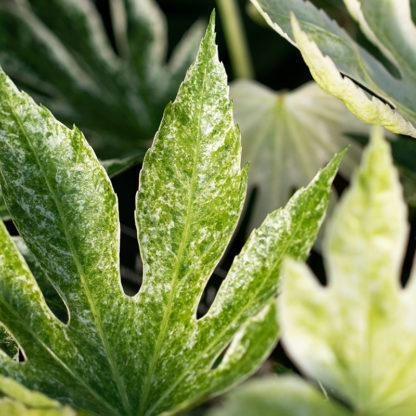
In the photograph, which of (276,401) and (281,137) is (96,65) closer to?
(281,137)

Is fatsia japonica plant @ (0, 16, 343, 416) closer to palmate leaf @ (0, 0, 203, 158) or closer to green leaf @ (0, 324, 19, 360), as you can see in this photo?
green leaf @ (0, 324, 19, 360)

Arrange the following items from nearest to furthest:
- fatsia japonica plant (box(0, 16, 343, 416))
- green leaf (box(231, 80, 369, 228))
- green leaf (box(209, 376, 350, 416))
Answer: green leaf (box(209, 376, 350, 416))
fatsia japonica plant (box(0, 16, 343, 416))
green leaf (box(231, 80, 369, 228))

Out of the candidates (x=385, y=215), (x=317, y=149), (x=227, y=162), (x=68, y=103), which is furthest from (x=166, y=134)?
(x=68, y=103)

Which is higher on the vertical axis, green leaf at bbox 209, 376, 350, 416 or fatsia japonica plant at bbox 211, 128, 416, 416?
fatsia japonica plant at bbox 211, 128, 416, 416

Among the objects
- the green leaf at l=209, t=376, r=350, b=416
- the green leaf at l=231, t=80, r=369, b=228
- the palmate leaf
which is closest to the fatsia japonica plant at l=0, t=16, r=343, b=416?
the green leaf at l=209, t=376, r=350, b=416

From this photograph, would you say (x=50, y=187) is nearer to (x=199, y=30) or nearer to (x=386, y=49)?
(x=386, y=49)

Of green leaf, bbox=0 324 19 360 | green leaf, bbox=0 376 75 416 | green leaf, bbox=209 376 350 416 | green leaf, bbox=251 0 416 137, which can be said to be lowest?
green leaf, bbox=0 324 19 360

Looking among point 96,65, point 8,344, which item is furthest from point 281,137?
point 8,344
